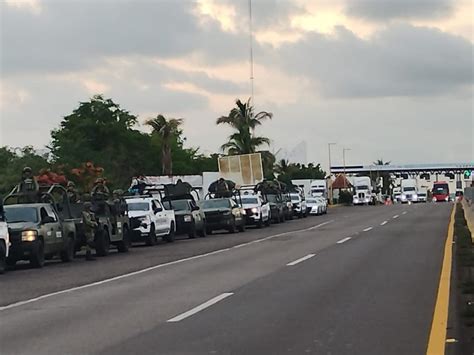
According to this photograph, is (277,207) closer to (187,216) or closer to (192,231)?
(192,231)

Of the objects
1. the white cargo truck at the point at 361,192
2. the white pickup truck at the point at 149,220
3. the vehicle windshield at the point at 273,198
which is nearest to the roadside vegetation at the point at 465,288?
the white pickup truck at the point at 149,220

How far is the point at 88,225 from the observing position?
86.9ft

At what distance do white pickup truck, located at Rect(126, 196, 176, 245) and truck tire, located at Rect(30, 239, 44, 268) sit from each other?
313 inches

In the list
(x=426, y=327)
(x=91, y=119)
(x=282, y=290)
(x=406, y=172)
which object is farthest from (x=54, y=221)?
(x=406, y=172)

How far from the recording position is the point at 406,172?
155375 mm

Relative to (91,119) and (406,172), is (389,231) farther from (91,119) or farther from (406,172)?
(406,172)

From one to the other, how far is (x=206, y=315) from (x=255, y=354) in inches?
125

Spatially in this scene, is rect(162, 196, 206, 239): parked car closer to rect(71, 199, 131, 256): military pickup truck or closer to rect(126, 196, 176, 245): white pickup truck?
rect(126, 196, 176, 245): white pickup truck

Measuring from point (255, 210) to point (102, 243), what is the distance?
1841cm

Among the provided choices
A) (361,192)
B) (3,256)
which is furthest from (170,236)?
(361,192)

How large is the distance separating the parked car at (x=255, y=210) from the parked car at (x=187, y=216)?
673 cm

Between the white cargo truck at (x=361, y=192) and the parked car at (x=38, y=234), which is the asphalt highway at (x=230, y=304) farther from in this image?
the white cargo truck at (x=361, y=192)

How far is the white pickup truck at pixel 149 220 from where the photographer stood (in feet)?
105

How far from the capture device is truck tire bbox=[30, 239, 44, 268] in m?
23.2
